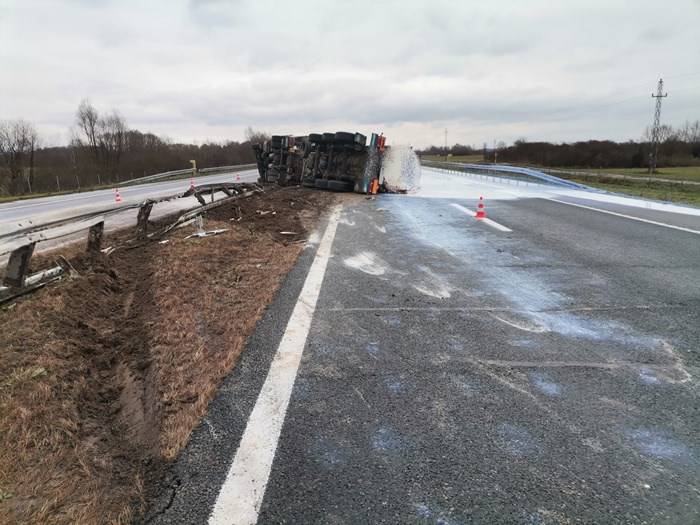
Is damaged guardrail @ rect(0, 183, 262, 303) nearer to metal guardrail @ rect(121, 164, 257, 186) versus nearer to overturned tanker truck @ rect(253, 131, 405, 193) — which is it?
overturned tanker truck @ rect(253, 131, 405, 193)

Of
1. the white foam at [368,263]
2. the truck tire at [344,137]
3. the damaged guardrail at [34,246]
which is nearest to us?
the damaged guardrail at [34,246]

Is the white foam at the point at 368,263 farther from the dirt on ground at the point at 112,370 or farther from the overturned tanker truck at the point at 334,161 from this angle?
the overturned tanker truck at the point at 334,161

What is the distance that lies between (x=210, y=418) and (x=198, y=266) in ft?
12.1

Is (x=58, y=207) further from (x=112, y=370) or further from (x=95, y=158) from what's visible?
(x=95, y=158)

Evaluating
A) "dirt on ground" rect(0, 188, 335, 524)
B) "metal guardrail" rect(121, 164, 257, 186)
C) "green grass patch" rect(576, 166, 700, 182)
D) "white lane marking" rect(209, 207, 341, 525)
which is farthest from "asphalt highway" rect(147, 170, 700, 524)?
"green grass patch" rect(576, 166, 700, 182)

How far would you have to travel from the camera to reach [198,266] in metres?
5.95

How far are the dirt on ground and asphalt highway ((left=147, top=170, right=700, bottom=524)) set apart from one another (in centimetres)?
22

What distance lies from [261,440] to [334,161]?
1637cm

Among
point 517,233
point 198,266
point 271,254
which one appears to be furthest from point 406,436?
point 517,233

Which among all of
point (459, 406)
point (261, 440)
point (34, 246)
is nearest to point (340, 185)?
point (34, 246)

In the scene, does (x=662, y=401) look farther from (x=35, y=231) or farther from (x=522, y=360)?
(x=35, y=231)

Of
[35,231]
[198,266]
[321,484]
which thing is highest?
[35,231]

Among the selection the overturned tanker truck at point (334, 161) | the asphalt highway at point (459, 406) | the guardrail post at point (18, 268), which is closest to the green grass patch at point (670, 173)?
the overturned tanker truck at point (334, 161)

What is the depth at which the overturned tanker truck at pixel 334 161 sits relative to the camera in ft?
55.9
